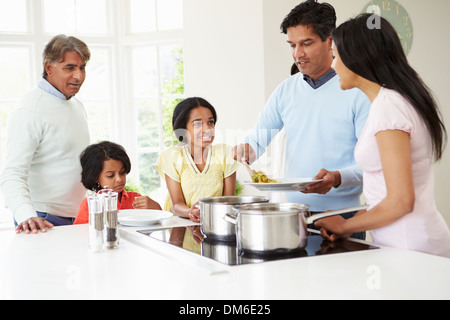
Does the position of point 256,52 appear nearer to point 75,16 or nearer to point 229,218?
point 75,16

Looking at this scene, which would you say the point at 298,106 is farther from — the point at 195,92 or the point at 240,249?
the point at 195,92

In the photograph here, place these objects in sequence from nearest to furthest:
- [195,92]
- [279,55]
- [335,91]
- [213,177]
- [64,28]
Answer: [335,91], [213,177], [279,55], [195,92], [64,28]

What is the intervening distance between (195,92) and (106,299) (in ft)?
13.0

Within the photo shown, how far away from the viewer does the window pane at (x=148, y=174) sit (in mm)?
5512

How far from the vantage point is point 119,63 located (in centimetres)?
546

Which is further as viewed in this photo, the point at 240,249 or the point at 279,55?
the point at 279,55

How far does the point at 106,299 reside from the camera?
1055mm

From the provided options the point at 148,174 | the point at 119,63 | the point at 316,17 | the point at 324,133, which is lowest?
the point at 148,174

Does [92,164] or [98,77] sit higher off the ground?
[98,77]

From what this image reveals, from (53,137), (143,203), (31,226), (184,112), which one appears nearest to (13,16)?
(53,137)

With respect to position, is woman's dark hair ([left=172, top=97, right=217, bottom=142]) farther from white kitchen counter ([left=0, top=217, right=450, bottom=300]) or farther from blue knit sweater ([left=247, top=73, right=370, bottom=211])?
white kitchen counter ([left=0, top=217, right=450, bottom=300])

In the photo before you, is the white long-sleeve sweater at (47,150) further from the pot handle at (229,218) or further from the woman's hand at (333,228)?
the woman's hand at (333,228)

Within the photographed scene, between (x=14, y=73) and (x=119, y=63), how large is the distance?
1.02 metres
